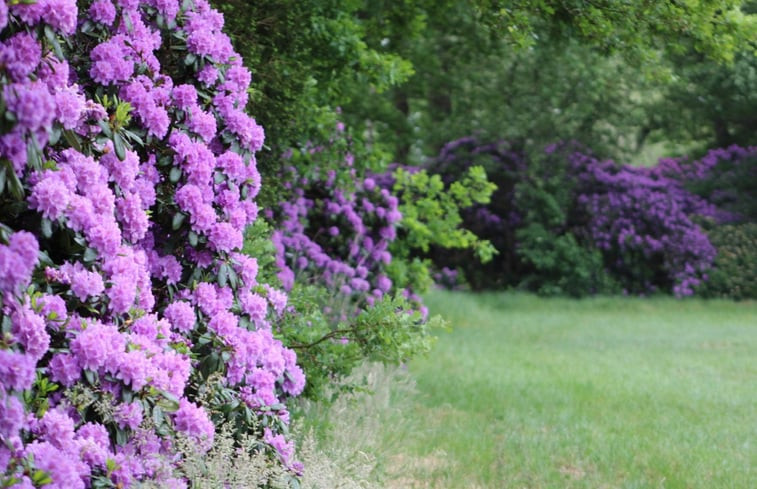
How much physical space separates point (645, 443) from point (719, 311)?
9.13m

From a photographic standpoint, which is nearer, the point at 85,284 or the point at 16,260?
the point at 16,260

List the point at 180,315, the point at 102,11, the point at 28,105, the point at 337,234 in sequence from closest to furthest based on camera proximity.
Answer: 1. the point at 28,105
2. the point at 102,11
3. the point at 180,315
4. the point at 337,234

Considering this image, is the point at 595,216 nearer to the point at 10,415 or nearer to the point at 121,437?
the point at 121,437

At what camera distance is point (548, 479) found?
16.0ft

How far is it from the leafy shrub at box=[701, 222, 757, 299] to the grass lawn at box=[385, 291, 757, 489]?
2976 mm

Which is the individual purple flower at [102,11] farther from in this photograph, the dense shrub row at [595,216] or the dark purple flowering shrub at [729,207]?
the dark purple flowering shrub at [729,207]

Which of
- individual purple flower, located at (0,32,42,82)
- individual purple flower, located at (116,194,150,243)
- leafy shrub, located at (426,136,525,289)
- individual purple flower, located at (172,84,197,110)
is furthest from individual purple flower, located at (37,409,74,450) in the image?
leafy shrub, located at (426,136,525,289)

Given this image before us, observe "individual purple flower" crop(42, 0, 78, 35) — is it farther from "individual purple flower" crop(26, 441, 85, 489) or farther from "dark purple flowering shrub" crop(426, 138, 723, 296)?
"dark purple flowering shrub" crop(426, 138, 723, 296)

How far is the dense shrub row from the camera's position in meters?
16.3

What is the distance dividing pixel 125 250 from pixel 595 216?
14.6 m

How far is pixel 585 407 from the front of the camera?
689 centimetres

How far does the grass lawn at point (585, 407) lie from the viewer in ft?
16.5

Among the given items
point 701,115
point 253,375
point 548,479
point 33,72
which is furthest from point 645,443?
point 701,115

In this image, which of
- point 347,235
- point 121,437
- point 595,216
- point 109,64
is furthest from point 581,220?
point 121,437
